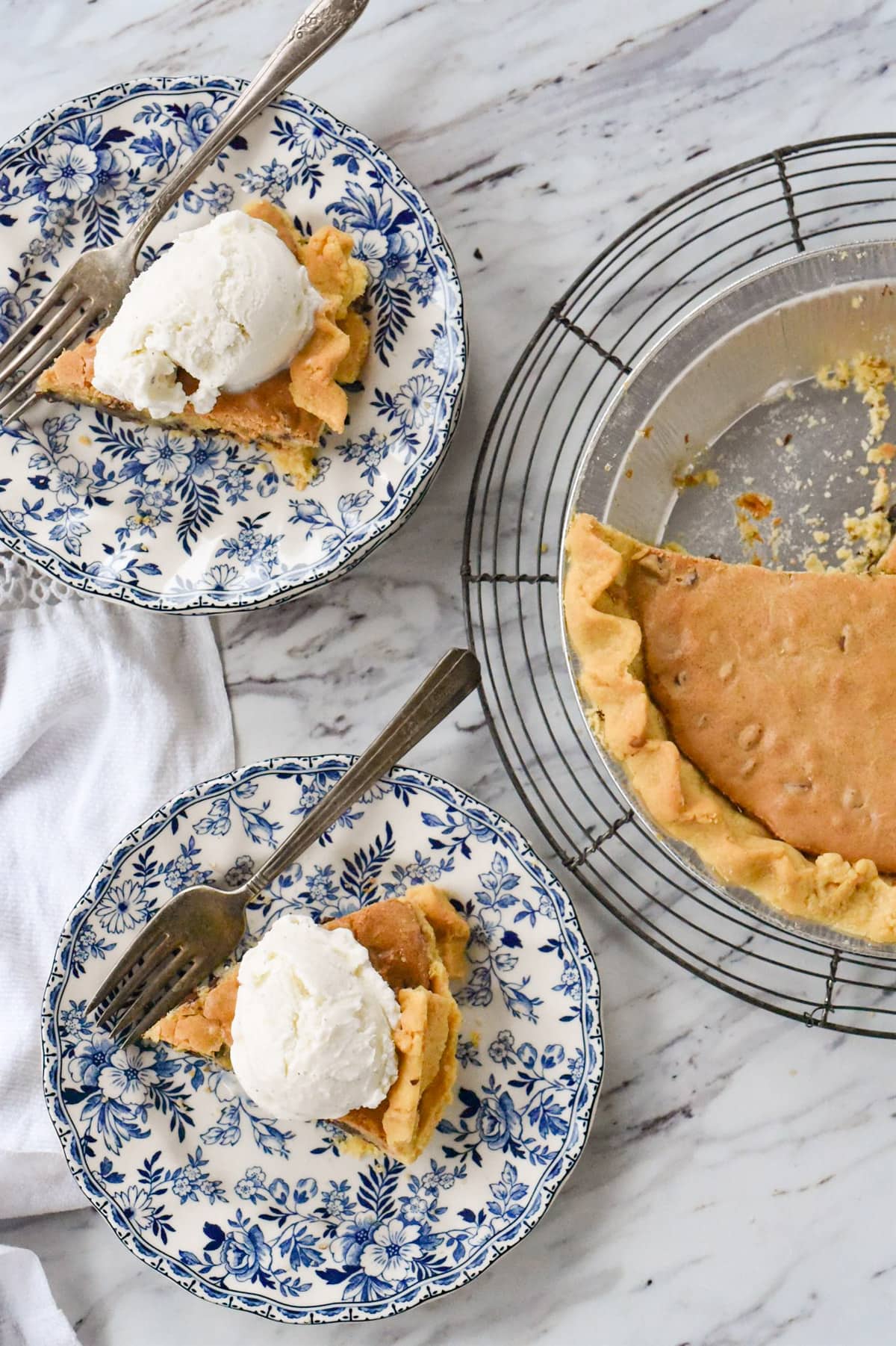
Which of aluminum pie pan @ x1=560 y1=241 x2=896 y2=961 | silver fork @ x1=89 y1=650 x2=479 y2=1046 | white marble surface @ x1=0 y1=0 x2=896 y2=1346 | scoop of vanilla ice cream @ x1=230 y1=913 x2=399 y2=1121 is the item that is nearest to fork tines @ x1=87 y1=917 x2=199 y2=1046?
silver fork @ x1=89 y1=650 x2=479 y2=1046

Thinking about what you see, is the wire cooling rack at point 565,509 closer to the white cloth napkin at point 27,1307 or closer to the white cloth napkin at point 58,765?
the white cloth napkin at point 58,765

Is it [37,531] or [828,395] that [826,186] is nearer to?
[828,395]

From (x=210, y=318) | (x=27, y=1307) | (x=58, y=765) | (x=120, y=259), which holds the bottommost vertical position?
(x=27, y=1307)

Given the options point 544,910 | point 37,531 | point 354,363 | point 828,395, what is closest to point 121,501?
point 37,531

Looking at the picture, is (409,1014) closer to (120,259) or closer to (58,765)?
(58,765)

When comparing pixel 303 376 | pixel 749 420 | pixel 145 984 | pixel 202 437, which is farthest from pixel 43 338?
pixel 749 420

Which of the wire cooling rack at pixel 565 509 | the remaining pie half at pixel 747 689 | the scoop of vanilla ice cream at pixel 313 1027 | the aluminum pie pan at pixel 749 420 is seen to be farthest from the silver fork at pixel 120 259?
the scoop of vanilla ice cream at pixel 313 1027
